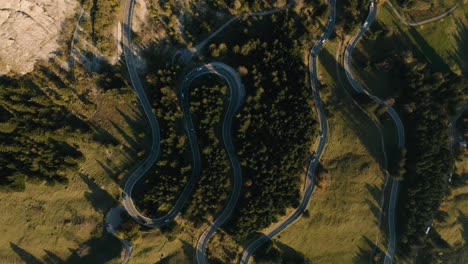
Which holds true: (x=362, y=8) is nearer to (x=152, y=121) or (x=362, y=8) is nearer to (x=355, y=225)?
(x=355, y=225)

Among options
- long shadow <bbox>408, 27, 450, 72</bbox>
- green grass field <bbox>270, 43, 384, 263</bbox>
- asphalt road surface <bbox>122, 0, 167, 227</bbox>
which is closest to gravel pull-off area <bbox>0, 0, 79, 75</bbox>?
asphalt road surface <bbox>122, 0, 167, 227</bbox>

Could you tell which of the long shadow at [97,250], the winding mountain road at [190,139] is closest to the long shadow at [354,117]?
the winding mountain road at [190,139]

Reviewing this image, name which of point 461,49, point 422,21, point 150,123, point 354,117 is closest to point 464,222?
point 354,117

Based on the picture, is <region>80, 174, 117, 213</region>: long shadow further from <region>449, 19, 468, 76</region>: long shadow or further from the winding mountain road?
<region>449, 19, 468, 76</region>: long shadow

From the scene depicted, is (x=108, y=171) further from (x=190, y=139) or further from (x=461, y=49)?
(x=461, y=49)

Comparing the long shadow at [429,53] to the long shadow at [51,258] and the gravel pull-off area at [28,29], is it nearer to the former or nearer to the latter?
the gravel pull-off area at [28,29]

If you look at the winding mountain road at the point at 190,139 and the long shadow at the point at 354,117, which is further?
the long shadow at the point at 354,117

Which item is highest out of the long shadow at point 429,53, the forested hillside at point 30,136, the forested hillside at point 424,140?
the forested hillside at point 30,136
